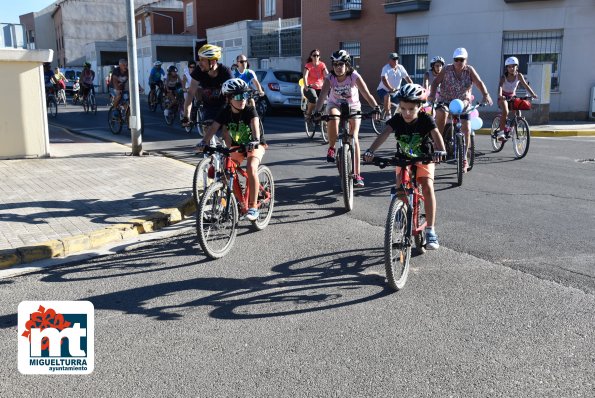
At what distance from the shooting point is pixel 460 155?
355 inches

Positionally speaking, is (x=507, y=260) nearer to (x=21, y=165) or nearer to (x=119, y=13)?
(x=21, y=165)

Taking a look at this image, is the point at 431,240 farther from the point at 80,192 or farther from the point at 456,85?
the point at 80,192

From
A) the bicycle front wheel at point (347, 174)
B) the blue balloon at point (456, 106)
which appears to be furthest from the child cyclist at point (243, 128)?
the blue balloon at point (456, 106)

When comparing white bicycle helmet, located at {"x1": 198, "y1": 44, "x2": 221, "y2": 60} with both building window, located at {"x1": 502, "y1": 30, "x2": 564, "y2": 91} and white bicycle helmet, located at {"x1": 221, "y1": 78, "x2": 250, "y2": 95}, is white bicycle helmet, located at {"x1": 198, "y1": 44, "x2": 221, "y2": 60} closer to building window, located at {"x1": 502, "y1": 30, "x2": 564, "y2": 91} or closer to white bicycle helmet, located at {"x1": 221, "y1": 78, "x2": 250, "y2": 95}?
white bicycle helmet, located at {"x1": 221, "y1": 78, "x2": 250, "y2": 95}

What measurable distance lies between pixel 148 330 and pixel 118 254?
6.68ft

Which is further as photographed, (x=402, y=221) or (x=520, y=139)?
(x=520, y=139)

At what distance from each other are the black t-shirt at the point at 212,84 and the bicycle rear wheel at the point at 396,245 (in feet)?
12.9

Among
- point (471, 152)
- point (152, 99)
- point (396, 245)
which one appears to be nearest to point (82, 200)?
point (396, 245)

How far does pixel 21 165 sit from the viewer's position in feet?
34.1

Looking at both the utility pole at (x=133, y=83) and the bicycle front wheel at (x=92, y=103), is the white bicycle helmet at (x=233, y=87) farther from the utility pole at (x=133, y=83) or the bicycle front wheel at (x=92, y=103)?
the bicycle front wheel at (x=92, y=103)

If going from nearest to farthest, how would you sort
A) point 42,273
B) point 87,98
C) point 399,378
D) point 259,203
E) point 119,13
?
point 399,378
point 42,273
point 259,203
point 87,98
point 119,13

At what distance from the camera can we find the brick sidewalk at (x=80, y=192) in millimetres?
6625

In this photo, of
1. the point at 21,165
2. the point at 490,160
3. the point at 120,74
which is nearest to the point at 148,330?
the point at 21,165

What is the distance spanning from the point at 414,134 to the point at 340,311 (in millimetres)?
1904
